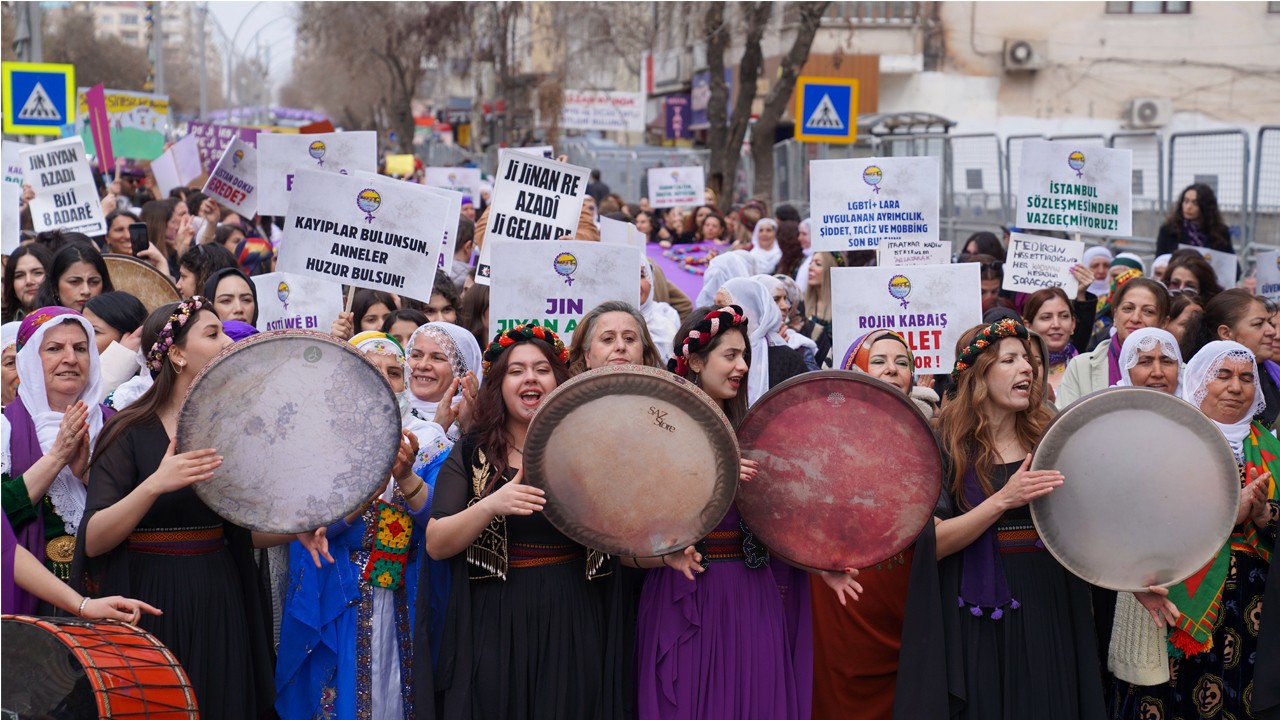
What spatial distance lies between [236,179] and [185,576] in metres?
7.36

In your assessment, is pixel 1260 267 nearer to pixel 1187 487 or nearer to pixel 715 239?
pixel 1187 487

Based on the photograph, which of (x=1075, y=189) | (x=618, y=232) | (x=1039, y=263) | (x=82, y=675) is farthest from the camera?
(x=618, y=232)

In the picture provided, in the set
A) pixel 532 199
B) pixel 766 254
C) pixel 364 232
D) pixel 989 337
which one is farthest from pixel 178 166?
pixel 989 337

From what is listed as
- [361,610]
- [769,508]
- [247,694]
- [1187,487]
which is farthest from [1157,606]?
[247,694]

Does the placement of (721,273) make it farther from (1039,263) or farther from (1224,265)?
(1224,265)

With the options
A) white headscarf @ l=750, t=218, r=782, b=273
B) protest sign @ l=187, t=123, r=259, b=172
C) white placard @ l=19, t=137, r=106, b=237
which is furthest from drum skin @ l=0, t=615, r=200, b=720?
protest sign @ l=187, t=123, r=259, b=172

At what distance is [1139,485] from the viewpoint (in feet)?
13.3

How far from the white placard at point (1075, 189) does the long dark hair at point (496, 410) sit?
545 cm

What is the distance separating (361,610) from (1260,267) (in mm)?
6317

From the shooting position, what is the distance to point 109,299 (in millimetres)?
6082

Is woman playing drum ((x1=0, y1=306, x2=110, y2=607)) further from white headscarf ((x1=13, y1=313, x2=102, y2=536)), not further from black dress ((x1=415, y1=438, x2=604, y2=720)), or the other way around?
black dress ((x1=415, y1=438, x2=604, y2=720))

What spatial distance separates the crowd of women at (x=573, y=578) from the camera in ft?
13.4

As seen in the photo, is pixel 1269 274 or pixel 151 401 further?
pixel 1269 274

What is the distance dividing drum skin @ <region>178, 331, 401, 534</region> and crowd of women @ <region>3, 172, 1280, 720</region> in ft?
0.38
